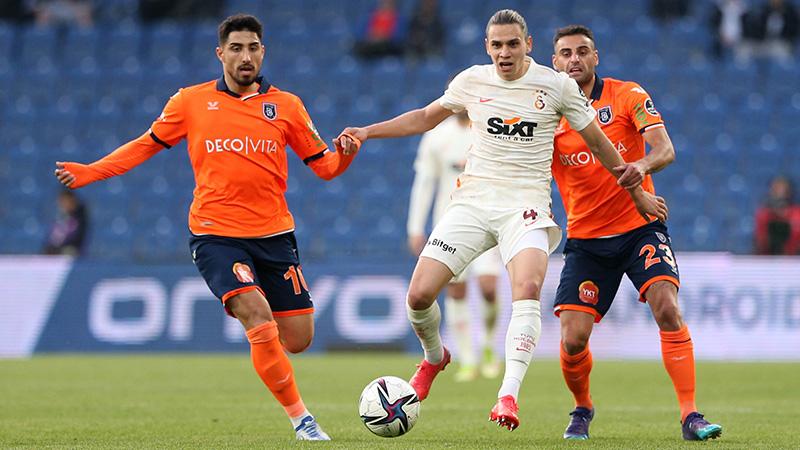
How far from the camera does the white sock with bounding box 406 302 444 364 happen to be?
755cm

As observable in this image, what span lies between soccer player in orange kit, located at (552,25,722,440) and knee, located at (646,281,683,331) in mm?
69

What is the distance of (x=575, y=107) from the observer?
7.19 metres

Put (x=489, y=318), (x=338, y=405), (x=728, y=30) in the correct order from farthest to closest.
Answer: (x=728, y=30) → (x=489, y=318) → (x=338, y=405)

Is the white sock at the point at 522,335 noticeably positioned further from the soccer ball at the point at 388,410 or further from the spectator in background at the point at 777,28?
the spectator in background at the point at 777,28

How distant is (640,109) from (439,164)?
A: 17.5 feet

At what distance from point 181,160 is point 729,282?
919 centimetres

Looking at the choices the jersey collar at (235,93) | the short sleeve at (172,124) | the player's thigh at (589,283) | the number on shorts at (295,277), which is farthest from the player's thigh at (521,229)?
the short sleeve at (172,124)

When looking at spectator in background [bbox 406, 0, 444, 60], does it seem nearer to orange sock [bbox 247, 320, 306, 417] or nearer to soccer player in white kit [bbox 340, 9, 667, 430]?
soccer player in white kit [bbox 340, 9, 667, 430]

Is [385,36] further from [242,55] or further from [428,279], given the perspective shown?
[428,279]

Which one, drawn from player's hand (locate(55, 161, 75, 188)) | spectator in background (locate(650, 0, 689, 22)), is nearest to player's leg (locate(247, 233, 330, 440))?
player's hand (locate(55, 161, 75, 188))

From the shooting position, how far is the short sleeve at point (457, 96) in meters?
7.49

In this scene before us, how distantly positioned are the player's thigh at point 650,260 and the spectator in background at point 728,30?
14.2 m

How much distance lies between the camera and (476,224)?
7.36 metres

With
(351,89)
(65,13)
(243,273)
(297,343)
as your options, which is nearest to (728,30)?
(351,89)
